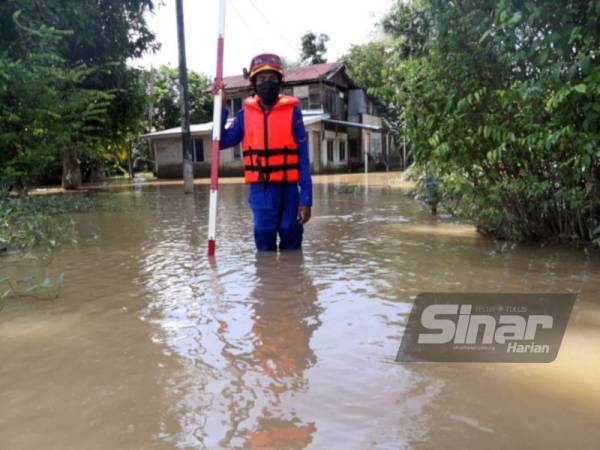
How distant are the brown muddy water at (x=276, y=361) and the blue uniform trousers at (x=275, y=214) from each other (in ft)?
0.78

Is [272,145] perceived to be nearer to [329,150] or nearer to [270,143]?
[270,143]

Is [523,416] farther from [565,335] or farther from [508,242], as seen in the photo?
[508,242]

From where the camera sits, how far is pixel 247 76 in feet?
18.3

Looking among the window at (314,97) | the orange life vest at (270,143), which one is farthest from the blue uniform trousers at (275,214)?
the window at (314,97)

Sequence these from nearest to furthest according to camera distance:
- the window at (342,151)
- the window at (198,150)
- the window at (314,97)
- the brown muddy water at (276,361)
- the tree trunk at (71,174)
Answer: the brown muddy water at (276,361) < the tree trunk at (71,174) < the window at (198,150) < the window at (314,97) < the window at (342,151)

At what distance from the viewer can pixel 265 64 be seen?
5426mm

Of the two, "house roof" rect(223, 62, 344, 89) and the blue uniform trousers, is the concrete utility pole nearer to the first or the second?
the blue uniform trousers

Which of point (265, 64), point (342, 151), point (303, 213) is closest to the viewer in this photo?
point (265, 64)

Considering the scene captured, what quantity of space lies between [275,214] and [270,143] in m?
0.79

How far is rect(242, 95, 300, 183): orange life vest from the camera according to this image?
5.50 meters

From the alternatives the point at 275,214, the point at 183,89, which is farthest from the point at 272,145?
the point at 183,89

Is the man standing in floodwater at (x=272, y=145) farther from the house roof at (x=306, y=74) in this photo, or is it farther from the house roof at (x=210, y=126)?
the house roof at (x=306, y=74)

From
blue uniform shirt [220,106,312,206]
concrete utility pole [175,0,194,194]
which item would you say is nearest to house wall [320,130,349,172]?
concrete utility pole [175,0,194,194]

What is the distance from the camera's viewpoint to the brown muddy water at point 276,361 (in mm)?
2299
